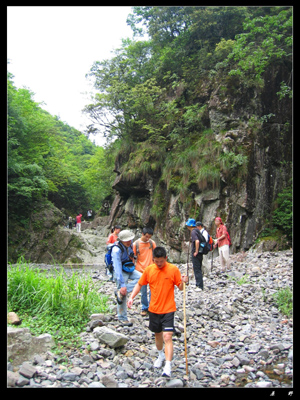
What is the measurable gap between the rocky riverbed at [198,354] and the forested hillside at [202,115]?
24.9 feet

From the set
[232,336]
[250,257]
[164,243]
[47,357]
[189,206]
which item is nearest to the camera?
[47,357]

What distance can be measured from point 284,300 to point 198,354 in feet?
9.66

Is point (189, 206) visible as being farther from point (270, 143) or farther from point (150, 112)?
point (150, 112)

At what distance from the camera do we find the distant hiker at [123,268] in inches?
201

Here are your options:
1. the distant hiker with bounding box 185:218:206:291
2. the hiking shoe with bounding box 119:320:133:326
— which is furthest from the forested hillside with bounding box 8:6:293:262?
the hiking shoe with bounding box 119:320:133:326

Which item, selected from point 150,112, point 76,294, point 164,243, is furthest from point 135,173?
point 76,294

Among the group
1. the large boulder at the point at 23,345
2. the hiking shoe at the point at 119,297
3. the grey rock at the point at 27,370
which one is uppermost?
the hiking shoe at the point at 119,297

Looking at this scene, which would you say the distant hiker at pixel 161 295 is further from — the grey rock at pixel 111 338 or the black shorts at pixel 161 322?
the grey rock at pixel 111 338

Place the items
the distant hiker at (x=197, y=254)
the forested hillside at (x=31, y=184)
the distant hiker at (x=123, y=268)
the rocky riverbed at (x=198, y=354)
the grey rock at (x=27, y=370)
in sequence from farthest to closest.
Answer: the forested hillside at (x=31, y=184) → the distant hiker at (x=197, y=254) → the distant hiker at (x=123, y=268) → the rocky riverbed at (x=198, y=354) → the grey rock at (x=27, y=370)

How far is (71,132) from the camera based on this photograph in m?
49.7

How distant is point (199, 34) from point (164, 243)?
523 inches

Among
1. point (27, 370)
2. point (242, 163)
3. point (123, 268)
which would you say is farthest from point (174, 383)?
point (242, 163)

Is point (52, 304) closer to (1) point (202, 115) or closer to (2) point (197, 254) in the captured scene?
(2) point (197, 254)

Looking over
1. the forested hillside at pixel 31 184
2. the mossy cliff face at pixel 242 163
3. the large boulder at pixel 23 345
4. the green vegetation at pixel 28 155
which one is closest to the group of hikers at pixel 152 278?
the large boulder at pixel 23 345
